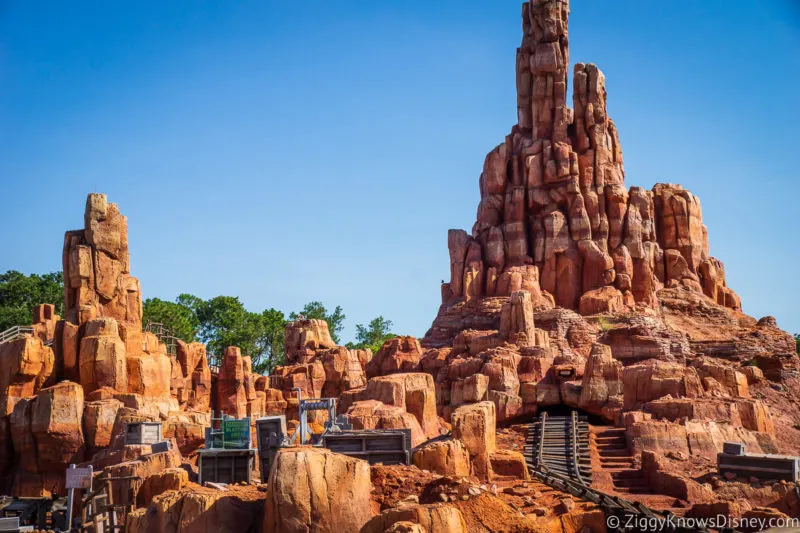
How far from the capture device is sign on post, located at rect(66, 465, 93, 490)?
24688 millimetres

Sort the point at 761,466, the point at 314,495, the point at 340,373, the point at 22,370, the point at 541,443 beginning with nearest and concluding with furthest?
the point at 314,495 < the point at 761,466 < the point at 22,370 < the point at 541,443 < the point at 340,373

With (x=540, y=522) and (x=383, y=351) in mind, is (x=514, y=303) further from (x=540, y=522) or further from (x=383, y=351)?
(x=540, y=522)

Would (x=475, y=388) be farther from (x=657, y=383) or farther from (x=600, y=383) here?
(x=657, y=383)

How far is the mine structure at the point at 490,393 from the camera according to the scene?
855 inches

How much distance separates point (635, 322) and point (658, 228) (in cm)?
1624

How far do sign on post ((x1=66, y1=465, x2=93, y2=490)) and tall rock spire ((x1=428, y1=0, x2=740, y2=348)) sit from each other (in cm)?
4388

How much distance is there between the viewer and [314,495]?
62.3ft

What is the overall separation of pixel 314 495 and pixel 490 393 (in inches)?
1132

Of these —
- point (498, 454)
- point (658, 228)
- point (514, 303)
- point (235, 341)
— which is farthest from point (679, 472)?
point (235, 341)

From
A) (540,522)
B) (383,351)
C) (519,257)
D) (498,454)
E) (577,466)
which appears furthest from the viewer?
(519,257)

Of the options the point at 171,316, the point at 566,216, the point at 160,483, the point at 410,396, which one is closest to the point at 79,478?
the point at 160,483

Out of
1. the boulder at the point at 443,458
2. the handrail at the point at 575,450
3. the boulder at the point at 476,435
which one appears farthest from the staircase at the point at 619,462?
the boulder at the point at 443,458

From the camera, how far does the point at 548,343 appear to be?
57500 mm

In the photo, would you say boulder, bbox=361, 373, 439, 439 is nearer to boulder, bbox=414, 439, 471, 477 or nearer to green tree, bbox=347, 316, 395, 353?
boulder, bbox=414, 439, 471, 477
